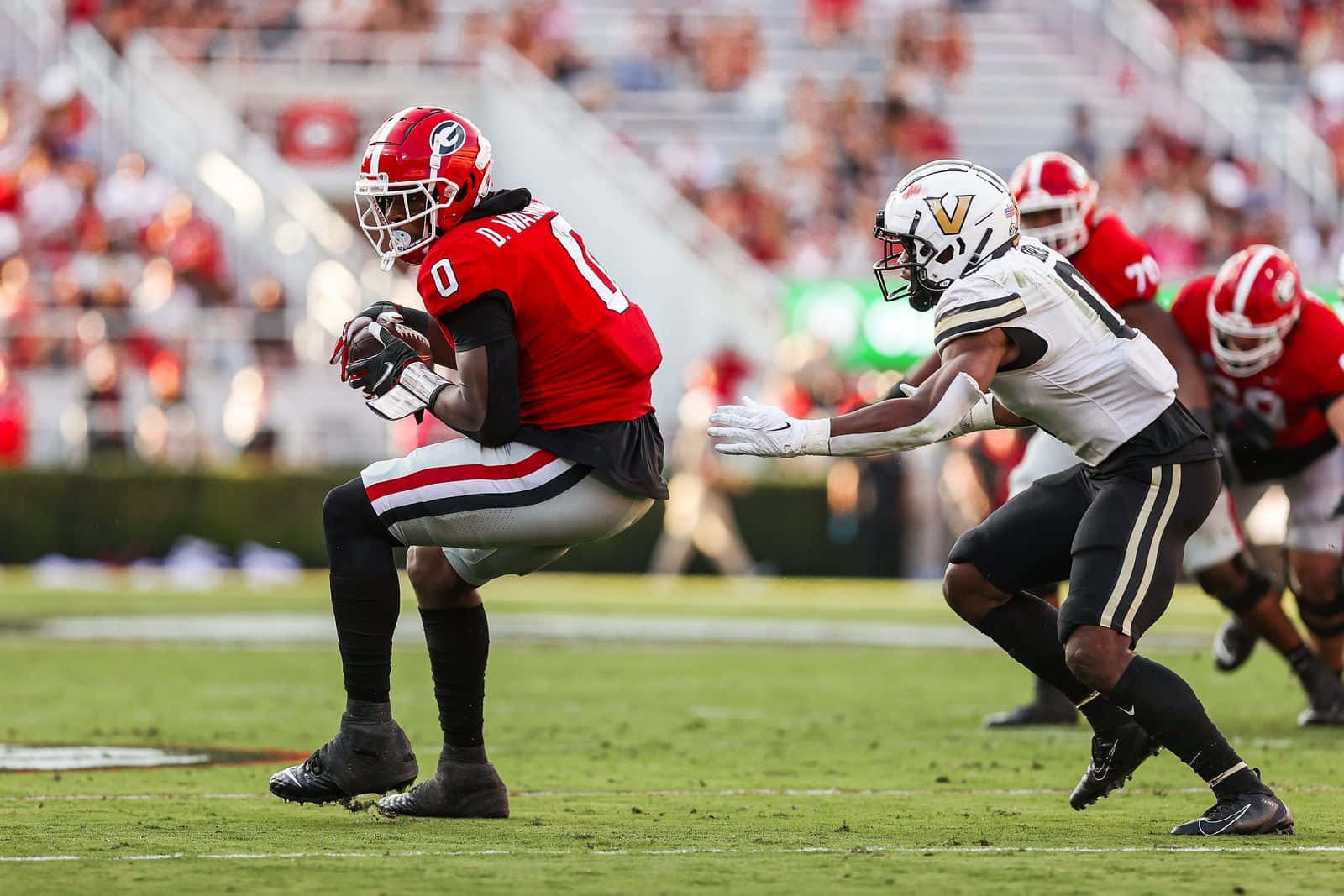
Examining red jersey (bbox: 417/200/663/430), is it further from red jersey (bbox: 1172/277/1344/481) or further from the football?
red jersey (bbox: 1172/277/1344/481)

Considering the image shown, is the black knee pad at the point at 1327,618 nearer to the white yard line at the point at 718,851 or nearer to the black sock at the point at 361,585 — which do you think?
the white yard line at the point at 718,851

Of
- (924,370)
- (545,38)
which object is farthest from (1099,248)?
(545,38)

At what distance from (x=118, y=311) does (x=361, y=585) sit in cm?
1547

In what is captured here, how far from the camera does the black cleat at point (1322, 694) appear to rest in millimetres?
8156

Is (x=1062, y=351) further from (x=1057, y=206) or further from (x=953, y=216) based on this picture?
(x=1057, y=206)

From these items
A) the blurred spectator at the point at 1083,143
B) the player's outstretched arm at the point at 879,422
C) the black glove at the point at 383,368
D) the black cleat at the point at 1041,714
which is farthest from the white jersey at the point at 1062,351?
the blurred spectator at the point at 1083,143

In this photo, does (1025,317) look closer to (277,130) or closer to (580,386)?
(580,386)

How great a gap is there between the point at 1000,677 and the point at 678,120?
1417cm

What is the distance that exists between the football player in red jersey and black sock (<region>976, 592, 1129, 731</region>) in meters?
1.13

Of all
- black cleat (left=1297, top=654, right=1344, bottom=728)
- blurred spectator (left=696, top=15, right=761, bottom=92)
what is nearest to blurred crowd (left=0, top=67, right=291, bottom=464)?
blurred spectator (left=696, top=15, right=761, bottom=92)

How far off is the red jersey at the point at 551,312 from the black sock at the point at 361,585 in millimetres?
484

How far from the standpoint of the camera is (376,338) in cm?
541

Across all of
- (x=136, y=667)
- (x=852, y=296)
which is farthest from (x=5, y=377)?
(x=136, y=667)

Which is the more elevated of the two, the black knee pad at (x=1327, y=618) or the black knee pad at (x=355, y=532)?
the black knee pad at (x=355, y=532)
